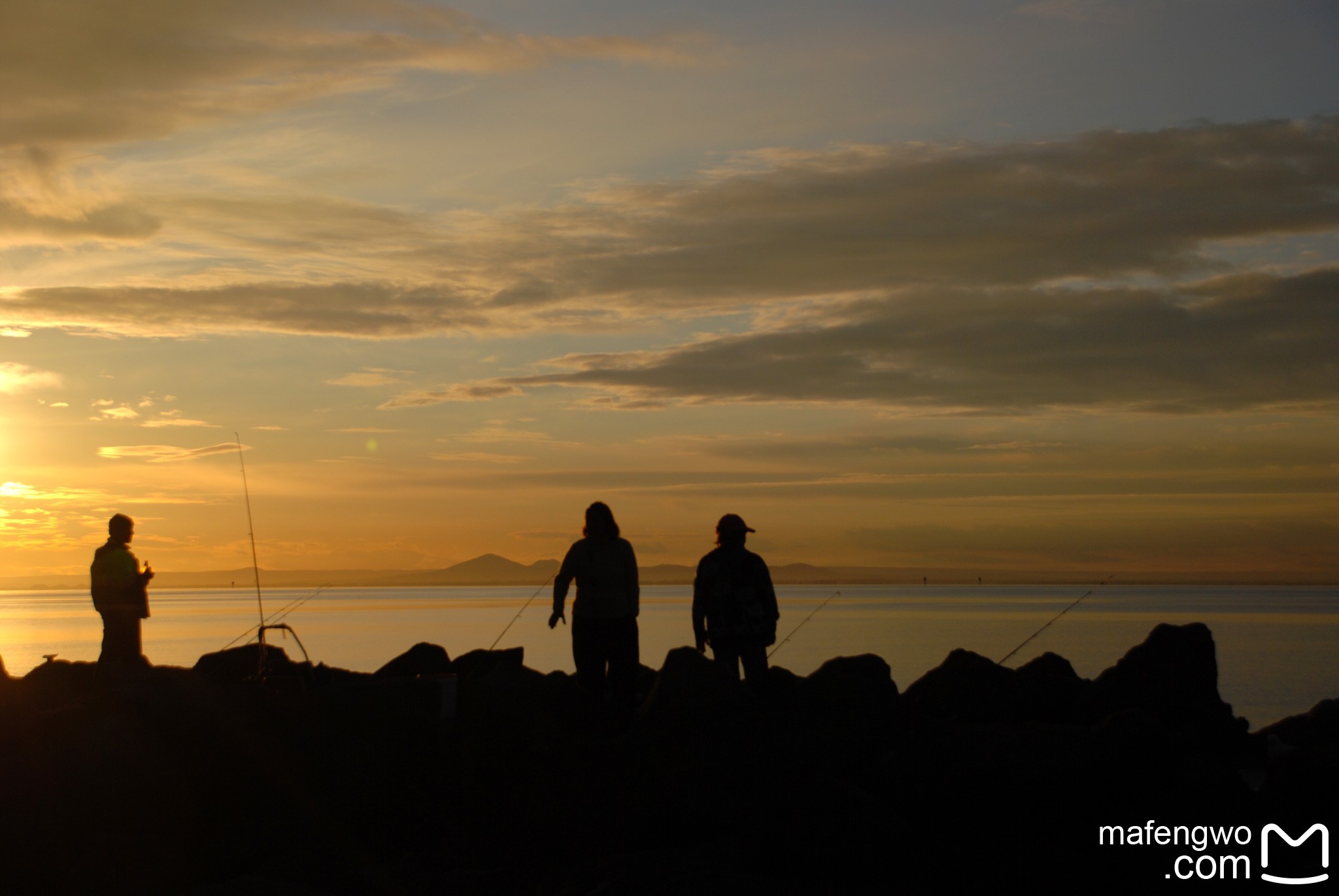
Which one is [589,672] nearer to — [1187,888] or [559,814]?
[559,814]

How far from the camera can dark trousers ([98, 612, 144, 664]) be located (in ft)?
36.8

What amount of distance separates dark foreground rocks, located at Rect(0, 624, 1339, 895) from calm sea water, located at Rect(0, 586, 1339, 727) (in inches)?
451

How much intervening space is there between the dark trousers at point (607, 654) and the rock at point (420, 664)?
1.99 m

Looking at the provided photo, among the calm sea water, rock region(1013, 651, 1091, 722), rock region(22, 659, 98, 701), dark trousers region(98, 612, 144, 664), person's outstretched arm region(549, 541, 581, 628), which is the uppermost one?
person's outstretched arm region(549, 541, 581, 628)

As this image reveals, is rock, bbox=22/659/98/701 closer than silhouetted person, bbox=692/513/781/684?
No

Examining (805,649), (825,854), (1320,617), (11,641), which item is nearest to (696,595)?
(825,854)

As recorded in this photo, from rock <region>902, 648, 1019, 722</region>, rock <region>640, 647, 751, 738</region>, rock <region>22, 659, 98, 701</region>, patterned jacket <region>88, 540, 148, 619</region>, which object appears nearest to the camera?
rock <region>640, 647, 751, 738</region>

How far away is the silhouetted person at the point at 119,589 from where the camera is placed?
36.5 ft

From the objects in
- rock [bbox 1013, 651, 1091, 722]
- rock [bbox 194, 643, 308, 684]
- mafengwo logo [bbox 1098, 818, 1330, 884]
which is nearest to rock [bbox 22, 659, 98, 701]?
rock [bbox 194, 643, 308, 684]

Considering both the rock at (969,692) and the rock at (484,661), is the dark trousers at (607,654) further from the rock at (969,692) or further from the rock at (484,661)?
the rock at (969,692)

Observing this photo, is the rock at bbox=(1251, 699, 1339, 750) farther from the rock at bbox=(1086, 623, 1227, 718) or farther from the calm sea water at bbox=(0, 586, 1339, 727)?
the calm sea water at bbox=(0, 586, 1339, 727)

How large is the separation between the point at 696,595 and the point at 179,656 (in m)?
25.9

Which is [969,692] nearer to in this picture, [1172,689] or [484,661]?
[1172,689]

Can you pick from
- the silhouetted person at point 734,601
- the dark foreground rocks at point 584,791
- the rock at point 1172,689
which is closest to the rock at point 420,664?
the dark foreground rocks at point 584,791
